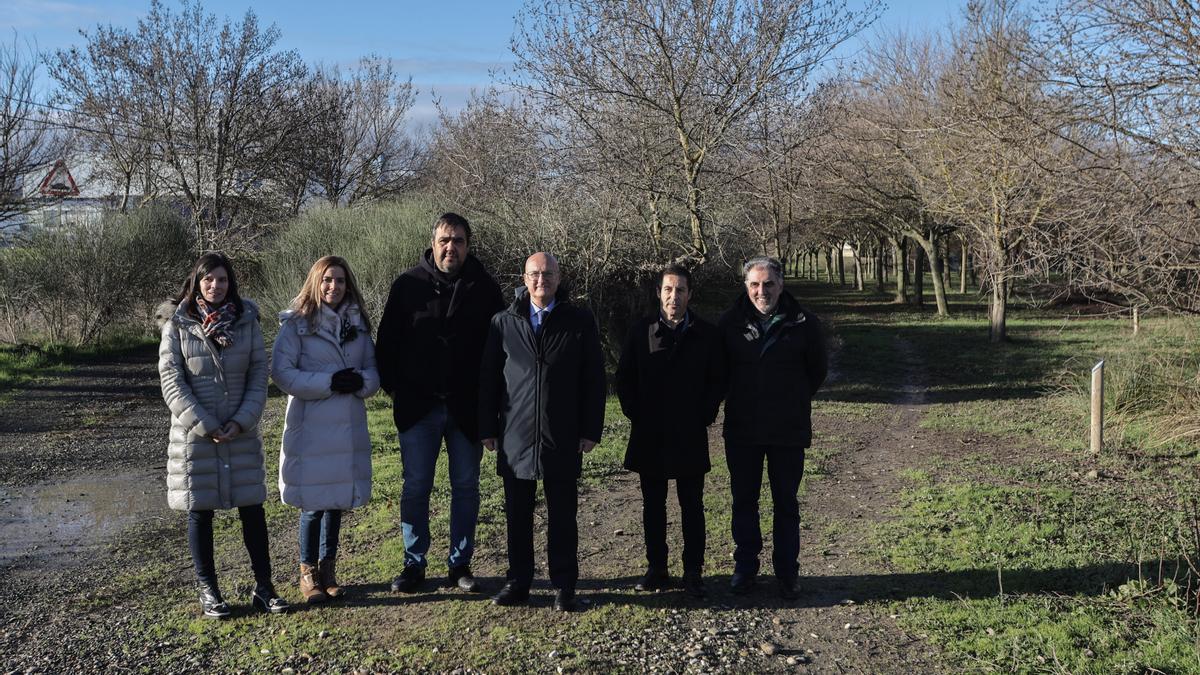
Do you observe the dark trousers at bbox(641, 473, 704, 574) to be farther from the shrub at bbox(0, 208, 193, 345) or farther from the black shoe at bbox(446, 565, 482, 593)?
the shrub at bbox(0, 208, 193, 345)

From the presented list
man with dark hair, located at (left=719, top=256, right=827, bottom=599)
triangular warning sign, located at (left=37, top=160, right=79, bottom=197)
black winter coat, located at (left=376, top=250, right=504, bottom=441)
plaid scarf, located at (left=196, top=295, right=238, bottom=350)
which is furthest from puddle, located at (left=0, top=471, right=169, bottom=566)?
triangular warning sign, located at (left=37, top=160, right=79, bottom=197)

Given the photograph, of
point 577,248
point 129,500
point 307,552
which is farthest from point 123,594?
point 577,248

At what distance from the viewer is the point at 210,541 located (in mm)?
4898

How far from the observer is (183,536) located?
22.1 feet

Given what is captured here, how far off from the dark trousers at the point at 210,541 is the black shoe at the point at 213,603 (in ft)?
0.11

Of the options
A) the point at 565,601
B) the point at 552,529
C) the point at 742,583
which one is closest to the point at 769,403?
the point at 742,583

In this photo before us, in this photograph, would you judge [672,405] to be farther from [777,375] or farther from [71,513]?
[71,513]

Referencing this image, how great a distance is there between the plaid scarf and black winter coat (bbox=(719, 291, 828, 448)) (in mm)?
2674

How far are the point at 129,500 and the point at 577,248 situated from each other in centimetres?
728

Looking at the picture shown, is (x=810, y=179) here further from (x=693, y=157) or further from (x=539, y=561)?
(x=539, y=561)

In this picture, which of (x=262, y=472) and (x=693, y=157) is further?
(x=693, y=157)

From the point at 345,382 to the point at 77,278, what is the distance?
16597 mm

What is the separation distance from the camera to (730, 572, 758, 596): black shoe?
5.21m

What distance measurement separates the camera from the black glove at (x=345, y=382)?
16.0ft
